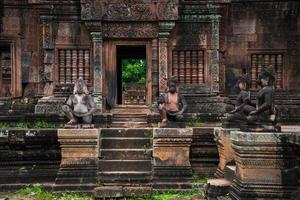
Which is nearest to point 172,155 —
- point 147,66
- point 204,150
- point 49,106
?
point 204,150

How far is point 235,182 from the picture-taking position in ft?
23.7

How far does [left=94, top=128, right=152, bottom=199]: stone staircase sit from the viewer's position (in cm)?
817

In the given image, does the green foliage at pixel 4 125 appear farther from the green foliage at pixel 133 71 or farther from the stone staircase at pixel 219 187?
the green foliage at pixel 133 71

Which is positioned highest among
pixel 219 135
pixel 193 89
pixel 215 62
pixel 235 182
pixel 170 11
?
pixel 170 11

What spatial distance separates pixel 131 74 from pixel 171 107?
77.1ft

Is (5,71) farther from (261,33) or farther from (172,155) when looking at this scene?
(261,33)

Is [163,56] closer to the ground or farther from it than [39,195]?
farther from it

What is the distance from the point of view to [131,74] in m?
32.7

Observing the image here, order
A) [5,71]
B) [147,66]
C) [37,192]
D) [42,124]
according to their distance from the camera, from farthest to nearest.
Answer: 1. [5,71]
2. [147,66]
3. [42,124]
4. [37,192]

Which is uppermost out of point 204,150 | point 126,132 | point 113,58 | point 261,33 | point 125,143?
point 261,33

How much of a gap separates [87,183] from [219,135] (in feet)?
9.01

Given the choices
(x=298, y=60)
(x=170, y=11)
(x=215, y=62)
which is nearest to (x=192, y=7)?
(x=170, y=11)

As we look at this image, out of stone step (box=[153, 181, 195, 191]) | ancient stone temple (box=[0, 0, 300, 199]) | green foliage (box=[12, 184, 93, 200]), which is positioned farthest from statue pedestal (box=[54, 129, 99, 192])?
stone step (box=[153, 181, 195, 191])

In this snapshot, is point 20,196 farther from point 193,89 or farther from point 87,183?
point 193,89
